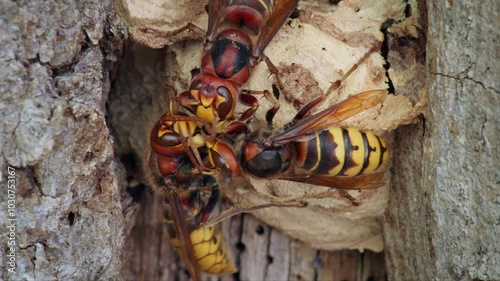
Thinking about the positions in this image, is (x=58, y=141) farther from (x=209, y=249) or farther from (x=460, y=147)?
(x=460, y=147)

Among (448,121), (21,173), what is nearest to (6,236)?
(21,173)

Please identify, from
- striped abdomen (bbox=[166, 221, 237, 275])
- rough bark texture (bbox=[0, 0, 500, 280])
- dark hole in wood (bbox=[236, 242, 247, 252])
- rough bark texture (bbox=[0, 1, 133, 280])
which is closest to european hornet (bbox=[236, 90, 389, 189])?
rough bark texture (bbox=[0, 0, 500, 280])

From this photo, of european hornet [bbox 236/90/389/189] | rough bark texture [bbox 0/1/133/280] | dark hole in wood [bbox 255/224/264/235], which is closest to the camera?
rough bark texture [bbox 0/1/133/280]

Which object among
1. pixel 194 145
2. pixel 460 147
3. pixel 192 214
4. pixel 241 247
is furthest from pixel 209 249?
pixel 460 147

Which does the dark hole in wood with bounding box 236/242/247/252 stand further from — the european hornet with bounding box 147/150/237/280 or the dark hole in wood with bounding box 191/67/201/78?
the dark hole in wood with bounding box 191/67/201/78

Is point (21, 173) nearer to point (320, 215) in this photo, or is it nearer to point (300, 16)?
point (300, 16)

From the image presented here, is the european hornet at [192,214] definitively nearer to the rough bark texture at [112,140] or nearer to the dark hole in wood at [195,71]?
the rough bark texture at [112,140]

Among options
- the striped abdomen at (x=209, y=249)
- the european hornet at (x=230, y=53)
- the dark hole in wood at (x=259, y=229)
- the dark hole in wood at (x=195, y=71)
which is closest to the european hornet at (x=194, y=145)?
the european hornet at (x=230, y=53)
